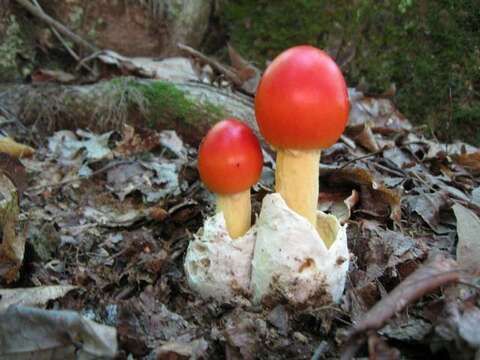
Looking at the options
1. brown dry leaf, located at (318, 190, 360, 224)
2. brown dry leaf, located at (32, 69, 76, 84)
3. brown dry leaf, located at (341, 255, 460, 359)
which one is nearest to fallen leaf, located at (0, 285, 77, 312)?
brown dry leaf, located at (341, 255, 460, 359)

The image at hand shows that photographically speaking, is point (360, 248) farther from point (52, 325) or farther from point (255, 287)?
point (52, 325)

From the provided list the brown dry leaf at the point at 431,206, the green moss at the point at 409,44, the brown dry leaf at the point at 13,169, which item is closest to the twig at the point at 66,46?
the green moss at the point at 409,44

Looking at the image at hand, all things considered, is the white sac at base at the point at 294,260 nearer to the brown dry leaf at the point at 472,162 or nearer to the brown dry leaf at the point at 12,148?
the brown dry leaf at the point at 472,162

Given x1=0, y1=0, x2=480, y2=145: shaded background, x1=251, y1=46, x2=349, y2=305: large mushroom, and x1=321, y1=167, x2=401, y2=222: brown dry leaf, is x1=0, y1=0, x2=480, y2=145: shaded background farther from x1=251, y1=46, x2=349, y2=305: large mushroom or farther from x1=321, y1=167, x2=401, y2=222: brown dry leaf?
x1=251, y1=46, x2=349, y2=305: large mushroom

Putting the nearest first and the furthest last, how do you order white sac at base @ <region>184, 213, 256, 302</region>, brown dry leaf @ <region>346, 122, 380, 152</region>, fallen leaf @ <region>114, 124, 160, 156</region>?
white sac at base @ <region>184, 213, 256, 302</region> → brown dry leaf @ <region>346, 122, 380, 152</region> → fallen leaf @ <region>114, 124, 160, 156</region>

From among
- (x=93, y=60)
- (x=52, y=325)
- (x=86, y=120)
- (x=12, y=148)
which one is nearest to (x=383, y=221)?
(x=52, y=325)

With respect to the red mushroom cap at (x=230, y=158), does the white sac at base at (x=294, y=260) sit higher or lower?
lower
